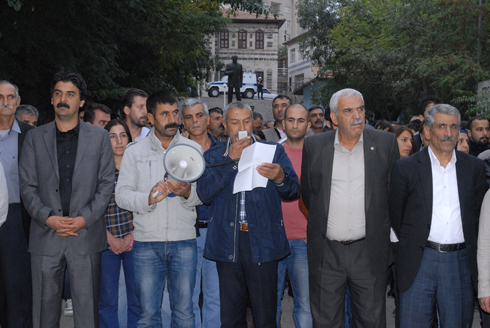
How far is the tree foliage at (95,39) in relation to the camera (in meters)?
8.95

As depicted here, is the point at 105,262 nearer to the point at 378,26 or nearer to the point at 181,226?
the point at 181,226

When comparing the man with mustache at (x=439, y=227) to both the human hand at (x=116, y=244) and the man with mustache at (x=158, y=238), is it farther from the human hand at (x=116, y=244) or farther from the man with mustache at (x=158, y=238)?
the human hand at (x=116, y=244)

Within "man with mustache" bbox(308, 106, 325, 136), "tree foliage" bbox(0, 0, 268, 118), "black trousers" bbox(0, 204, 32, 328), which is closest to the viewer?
"black trousers" bbox(0, 204, 32, 328)

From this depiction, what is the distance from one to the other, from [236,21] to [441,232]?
178 ft

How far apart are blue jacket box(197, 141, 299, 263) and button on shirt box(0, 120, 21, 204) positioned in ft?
6.06

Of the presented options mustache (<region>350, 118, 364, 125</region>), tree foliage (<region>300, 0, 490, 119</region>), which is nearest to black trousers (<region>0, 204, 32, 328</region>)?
mustache (<region>350, 118, 364, 125</region>)

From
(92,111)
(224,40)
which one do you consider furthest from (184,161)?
(224,40)

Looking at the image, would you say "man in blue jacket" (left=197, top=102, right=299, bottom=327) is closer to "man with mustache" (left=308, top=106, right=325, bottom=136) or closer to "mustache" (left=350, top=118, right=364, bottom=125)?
"mustache" (left=350, top=118, right=364, bottom=125)

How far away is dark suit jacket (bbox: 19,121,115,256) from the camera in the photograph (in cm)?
393

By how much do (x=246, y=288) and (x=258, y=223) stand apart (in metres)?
0.56

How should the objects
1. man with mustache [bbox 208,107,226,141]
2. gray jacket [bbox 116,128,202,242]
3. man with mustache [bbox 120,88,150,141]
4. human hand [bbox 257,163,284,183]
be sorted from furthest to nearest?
man with mustache [bbox 208,107,226,141] < man with mustache [bbox 120,88,150,141] < gray jacket [bbox 116,128,202,242] < human hand [bbox 257,163,284,183]

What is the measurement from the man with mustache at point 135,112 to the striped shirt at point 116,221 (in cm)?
117

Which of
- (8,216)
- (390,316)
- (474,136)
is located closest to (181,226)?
(8,216)

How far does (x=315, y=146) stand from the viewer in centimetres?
400
